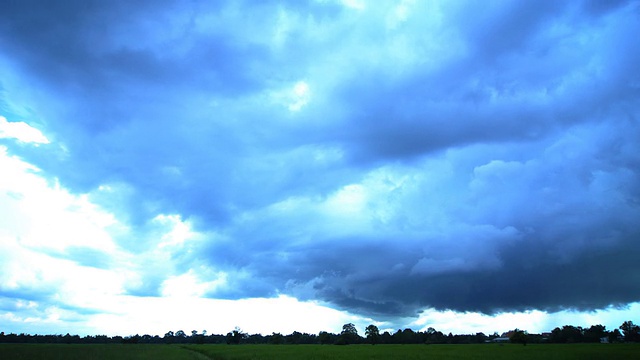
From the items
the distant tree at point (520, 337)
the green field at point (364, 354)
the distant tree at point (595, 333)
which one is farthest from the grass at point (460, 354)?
the distant tree at point (595, 333)

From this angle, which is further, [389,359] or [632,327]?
[632,327]

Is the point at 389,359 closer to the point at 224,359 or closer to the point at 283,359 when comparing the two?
the point at 283,359

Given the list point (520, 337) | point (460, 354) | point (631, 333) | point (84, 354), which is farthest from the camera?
point (631, 333)

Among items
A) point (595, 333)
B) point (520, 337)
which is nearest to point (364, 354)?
point (520, 337)

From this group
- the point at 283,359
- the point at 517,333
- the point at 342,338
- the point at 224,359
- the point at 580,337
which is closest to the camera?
the point at 283,359

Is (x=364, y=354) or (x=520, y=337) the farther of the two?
(x=520, y=337)

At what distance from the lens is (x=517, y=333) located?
433ft

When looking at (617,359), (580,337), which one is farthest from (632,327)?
(617,359)

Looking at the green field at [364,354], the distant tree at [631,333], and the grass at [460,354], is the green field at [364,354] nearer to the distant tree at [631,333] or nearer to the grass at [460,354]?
the grass at [460,354]

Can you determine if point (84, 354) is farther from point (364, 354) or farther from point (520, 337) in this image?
point (520, 337)

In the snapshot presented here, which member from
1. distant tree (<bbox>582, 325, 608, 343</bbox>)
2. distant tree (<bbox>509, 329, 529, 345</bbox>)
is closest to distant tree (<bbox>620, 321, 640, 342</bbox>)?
distant tree (<bbox>582, 325, 608, 343</bbox>)

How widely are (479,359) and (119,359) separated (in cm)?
4948

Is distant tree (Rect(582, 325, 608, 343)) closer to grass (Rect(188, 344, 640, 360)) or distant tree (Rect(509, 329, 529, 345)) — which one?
distant tree (Rect(509, 329, 529, 345))

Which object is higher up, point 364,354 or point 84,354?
point 84,354
